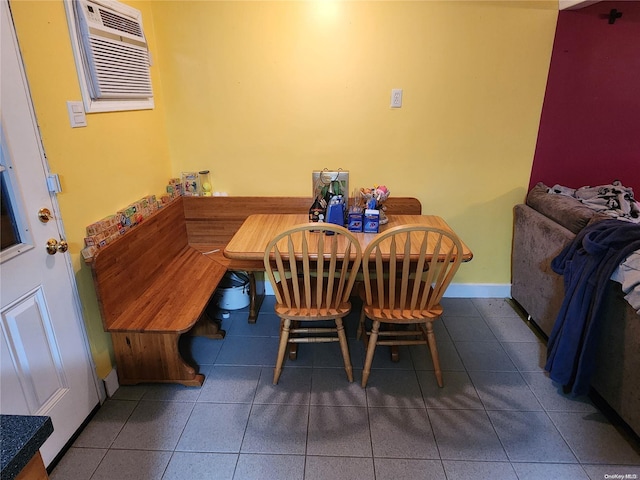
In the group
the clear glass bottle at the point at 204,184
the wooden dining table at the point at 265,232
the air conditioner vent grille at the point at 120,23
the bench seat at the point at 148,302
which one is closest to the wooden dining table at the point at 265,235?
the wooden dining table at the point at 265,232

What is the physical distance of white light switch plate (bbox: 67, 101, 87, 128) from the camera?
1.62 m

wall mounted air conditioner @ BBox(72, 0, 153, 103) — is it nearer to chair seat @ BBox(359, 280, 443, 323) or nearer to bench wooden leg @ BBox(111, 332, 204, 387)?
bench wooden leg @ BBox(111, 332, 204, 387)

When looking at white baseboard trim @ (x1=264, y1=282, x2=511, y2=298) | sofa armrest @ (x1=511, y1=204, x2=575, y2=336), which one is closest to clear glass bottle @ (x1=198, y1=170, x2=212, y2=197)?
white baseboard trim @ (x1=264, y1=282, x2=511, y2=298)

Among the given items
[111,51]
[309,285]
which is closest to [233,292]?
[309,285]

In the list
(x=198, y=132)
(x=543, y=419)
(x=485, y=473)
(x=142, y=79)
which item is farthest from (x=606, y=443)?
(x=142, y=79)

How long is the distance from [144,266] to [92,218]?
1.39ft

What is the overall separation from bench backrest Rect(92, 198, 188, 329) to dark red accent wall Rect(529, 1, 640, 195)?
235cm

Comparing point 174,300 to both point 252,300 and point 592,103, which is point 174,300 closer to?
point 252,300

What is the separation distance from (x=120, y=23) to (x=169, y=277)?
Answer: 4.35ft

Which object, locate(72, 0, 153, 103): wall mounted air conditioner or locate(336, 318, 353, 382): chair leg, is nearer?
locate(72, 0, 153, 103): wall mounted air conditioner

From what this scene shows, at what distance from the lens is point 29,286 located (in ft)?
4.68

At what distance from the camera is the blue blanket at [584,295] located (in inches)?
64.8

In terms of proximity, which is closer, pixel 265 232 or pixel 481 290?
pixel 265 232

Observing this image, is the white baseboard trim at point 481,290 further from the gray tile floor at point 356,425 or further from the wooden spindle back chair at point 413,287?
the wooden spindle back chair at point 413,287
